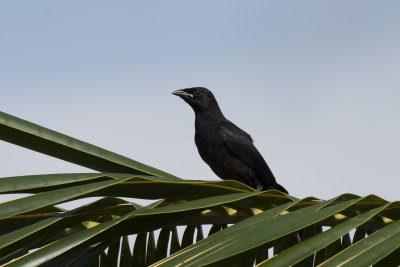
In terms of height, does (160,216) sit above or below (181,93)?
below

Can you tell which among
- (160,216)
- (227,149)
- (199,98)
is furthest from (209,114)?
(160,216)

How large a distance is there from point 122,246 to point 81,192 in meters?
1.02

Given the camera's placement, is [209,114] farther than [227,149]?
Yes

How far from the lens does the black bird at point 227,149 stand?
615 centimetres

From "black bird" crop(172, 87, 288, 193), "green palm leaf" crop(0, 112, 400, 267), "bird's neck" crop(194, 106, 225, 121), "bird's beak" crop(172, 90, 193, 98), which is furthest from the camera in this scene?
"bird's beak" crop(172, 90, 193, 98)

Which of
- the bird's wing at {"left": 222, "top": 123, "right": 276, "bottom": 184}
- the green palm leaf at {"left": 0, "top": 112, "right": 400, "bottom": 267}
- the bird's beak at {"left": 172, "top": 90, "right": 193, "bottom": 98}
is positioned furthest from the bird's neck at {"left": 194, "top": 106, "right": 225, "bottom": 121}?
the green palm leaf at {"left": 0, "top": 112, "right": 400, "bottom": 267}

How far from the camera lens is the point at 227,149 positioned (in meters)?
6.21

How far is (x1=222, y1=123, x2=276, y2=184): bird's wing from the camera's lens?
6238 millimetres

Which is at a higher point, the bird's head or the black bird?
the bird's head

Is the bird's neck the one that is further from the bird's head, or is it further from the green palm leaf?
the green palm leaf

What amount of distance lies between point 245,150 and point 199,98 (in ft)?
2.70

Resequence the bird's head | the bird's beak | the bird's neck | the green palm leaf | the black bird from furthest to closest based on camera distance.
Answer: the bird's beak
the bird's head
the bird's neck
the black bird
the green palm leaf

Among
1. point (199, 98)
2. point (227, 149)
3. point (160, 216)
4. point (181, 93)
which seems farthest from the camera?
point (181, 93)

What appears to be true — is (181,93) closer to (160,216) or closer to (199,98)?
(199,98)
